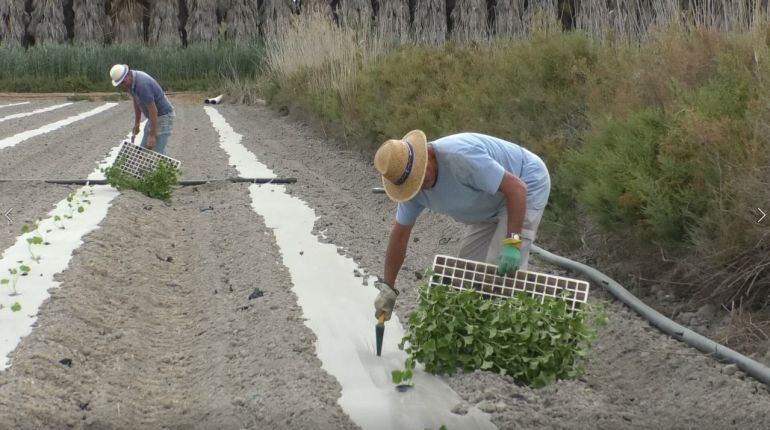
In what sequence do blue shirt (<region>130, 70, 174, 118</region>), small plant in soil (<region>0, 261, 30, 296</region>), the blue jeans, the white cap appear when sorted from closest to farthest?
small plant in soil (<region>0, 261, 30, 296</region>) → the white cap → blue shirt (<region>130, 70, 174, 118</region>) → the blue jeans

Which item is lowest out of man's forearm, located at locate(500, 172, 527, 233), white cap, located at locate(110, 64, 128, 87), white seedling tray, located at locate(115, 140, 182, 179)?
white seedling tray, located at locate(115, 140, 182, 179)

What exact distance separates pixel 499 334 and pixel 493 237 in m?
0.78

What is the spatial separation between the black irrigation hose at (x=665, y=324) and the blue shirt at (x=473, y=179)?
3.53 feet

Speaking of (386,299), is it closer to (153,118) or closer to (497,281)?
(497,281)

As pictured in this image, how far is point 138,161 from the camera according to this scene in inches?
379

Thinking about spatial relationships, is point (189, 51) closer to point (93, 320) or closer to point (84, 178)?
point (84, 178)

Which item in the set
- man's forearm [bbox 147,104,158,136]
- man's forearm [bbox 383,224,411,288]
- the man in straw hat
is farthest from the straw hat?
man's forearm [bbox 147,104,158,136]

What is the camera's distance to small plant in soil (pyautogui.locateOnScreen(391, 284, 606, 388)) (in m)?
4.32

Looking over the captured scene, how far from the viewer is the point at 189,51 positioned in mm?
31062

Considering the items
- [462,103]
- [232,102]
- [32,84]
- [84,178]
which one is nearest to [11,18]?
→ [32,84]

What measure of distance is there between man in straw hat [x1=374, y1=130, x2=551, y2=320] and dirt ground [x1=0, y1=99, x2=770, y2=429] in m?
0.65

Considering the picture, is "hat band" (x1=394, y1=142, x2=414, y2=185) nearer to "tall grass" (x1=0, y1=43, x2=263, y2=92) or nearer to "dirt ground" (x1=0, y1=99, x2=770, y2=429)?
"dirt ground" (x1=0, y1=99, x2=770, y2=429)

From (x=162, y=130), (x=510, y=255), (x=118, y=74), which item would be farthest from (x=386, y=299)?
(x=162, y=130)

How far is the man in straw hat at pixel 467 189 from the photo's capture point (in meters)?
4.42
